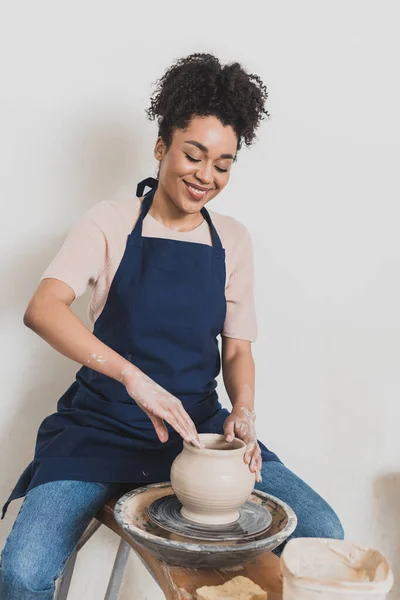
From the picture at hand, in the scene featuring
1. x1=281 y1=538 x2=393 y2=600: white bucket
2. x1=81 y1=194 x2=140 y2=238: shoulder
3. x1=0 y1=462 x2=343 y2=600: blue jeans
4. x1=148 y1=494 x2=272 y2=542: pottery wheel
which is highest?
x1=81 y1=194 x2=140 y2=238: shoulder

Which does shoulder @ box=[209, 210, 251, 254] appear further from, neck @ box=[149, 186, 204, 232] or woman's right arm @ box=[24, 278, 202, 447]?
woman's right arm @ box=[24, 278, 202, 447]

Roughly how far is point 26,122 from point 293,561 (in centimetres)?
144

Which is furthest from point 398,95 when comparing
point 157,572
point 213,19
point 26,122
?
point 157,572

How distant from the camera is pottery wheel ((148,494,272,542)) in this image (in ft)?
4.00

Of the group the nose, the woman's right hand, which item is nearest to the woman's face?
the nose

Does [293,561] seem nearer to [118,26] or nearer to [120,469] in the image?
[120,469]

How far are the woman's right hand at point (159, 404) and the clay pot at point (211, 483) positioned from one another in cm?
4

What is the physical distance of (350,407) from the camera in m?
2.27

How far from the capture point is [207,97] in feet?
5.29

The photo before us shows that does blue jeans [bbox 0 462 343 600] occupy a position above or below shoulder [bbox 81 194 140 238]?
below

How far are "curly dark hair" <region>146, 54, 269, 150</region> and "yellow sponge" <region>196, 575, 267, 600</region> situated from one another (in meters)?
0.98

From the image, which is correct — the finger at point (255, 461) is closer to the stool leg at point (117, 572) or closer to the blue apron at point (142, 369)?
the blue apron at point (142, 369)

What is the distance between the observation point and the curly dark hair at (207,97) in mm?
1612

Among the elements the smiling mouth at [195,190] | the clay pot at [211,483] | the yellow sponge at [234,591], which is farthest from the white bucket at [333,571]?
the smiling mouth at [195,190]
